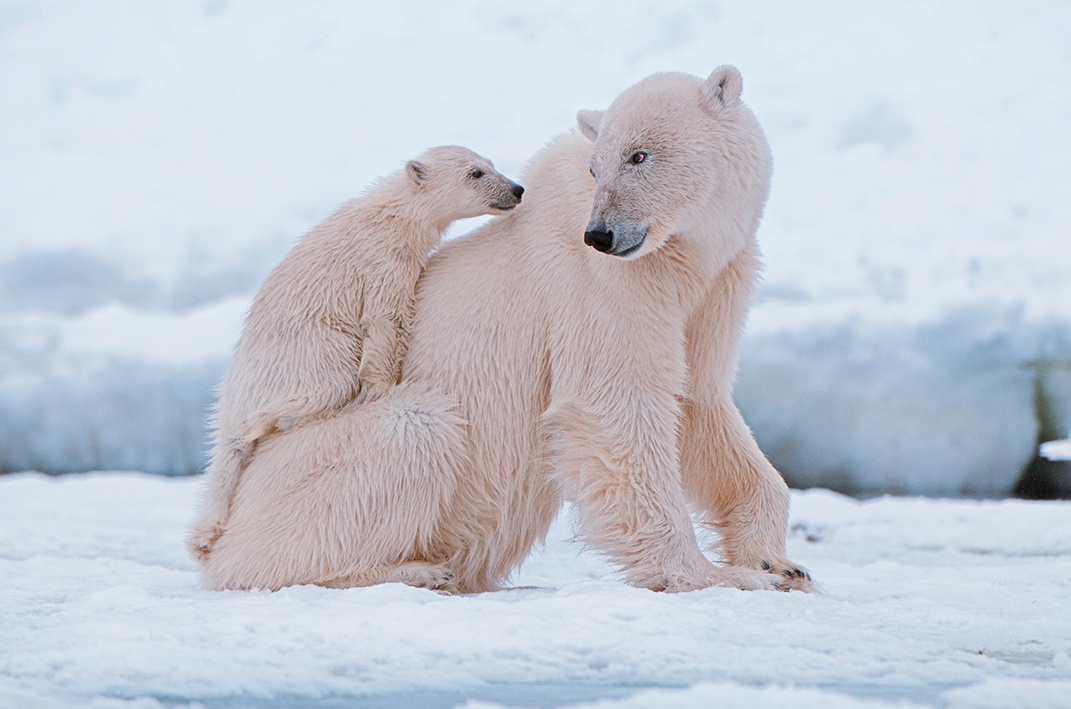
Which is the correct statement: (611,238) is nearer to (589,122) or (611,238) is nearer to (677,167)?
(677,167)

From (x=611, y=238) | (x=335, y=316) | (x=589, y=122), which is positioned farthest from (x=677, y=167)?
(x=335, y=316)

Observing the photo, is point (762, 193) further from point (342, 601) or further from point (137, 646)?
point (137, 646)

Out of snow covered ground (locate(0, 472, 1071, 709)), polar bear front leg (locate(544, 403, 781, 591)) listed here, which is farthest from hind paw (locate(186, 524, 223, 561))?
polar bear front leg (locate(544, 403, 781, 591))

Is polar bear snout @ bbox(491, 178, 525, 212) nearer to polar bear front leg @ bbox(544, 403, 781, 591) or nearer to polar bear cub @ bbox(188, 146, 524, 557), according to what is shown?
polar bear cub @ bbox(188, 146, 524, 557)

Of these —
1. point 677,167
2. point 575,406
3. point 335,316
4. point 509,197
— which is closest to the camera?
point 677,167

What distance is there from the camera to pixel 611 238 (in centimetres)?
271

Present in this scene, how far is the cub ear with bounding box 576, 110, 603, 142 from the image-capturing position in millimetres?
3180

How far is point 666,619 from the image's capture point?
2.23 m

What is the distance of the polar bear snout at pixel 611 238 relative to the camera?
2703 millimetres

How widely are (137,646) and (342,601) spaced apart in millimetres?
600

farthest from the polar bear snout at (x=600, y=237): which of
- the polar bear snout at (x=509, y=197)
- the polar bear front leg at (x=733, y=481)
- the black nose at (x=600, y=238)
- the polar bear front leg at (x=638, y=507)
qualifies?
the polar bear front leg at (x=733, y=481)

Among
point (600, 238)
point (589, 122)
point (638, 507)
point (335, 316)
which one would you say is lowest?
point (638, 507)

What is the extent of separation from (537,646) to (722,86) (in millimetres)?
1934

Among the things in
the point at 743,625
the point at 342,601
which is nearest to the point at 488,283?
the point at 342,601
